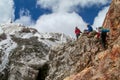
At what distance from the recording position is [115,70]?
34875 millimetres

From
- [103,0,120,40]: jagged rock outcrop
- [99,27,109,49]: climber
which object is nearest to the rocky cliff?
[103,0,120,40]: jagged rock outcrop

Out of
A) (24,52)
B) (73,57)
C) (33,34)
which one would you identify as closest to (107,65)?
(73,57)

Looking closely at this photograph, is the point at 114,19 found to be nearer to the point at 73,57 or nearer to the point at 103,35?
the point at 103,35

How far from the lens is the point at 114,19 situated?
45.5 meters

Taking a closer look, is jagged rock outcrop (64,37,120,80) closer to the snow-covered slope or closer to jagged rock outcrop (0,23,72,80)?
jagged rock outcrop (0,23,72,80)

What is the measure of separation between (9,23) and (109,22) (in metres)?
36.0

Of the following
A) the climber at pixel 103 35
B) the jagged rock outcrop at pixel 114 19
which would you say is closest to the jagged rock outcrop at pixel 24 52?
the jagged rock outcrop at pixel 114 19

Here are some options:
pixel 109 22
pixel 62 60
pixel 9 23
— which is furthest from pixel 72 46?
pixel 9 23

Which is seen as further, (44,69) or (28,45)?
(28,45)

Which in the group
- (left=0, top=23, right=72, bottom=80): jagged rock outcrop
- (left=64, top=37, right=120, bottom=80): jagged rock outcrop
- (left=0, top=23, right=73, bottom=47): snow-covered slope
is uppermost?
(left=0, top=23, right=73, bottom=47): snow-covered slope

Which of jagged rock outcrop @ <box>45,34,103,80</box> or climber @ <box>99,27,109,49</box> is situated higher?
jagged rock outcrop @ <box>45,34,103,80</box>

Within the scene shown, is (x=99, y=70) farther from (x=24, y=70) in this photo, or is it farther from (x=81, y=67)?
(x=24, y=70)

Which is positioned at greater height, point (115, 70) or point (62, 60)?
point (62, 60)

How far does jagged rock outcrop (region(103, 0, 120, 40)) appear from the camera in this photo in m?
43.9
